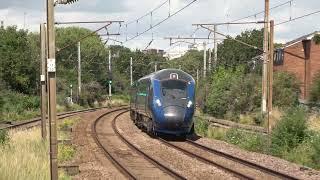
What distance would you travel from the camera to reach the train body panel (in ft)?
82.9

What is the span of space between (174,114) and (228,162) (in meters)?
6.81

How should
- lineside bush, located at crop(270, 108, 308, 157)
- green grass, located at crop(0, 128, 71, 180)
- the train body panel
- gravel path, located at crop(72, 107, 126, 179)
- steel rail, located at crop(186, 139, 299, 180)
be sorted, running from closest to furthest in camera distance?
1. green grass, located at crop(0, 128, 71, 180)
2. steel rail, located at crop(186, 139, 299, 180)
3. gravel path, located at crop(72, 107, 126, 179)
4. lineside bush, located at crop(270, 108, 308, 157)
5. the train body panel

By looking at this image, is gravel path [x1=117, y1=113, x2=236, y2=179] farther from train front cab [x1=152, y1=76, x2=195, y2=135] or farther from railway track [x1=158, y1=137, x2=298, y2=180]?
train front cab [x1=152, y1=76, x2=195, y2=135]

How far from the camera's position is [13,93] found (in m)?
54.0

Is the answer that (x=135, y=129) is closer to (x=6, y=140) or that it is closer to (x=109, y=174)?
(x=6, y=140)

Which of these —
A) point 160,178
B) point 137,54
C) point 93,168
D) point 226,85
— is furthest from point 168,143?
point 137,54

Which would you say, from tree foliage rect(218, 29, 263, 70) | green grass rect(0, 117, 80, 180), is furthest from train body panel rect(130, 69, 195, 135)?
tree foliage rect(218, 29, 263, 70)

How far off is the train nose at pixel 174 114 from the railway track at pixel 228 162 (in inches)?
41.4

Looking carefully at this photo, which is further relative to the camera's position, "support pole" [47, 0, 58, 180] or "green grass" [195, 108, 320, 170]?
"green grass" [195, 108, 320, 170]

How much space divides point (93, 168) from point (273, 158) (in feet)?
21.6

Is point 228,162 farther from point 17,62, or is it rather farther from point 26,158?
point 17,62

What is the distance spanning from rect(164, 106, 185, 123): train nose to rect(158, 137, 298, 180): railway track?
1.05 meters

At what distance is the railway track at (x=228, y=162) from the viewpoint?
1576 cm

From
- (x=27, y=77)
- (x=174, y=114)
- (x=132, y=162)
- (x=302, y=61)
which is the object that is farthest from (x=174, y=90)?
(x=27, y=77)
